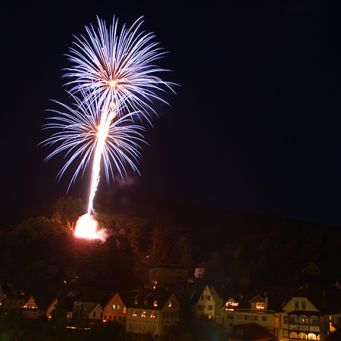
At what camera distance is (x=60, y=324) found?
1644 inches

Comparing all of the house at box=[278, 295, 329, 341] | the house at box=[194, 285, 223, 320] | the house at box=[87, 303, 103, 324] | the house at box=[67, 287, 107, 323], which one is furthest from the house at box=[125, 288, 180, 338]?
the house at box=[278, 295, 329, 341]

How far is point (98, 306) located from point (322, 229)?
111 ft

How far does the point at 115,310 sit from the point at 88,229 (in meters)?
24.9

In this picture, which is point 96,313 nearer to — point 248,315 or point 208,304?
point 208,304

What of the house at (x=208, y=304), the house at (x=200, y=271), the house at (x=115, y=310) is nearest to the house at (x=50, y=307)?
the house at (x=115, y=310)

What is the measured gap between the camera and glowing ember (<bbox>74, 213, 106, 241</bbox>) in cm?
6585

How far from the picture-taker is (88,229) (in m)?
68.8

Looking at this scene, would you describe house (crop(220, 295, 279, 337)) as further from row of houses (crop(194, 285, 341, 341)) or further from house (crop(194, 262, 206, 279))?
house (crop(194, 262, 206, 279))

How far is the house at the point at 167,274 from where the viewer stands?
57.8 meters

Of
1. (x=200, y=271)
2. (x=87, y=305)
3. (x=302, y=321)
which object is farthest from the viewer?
Answer: (x=200, y=271)

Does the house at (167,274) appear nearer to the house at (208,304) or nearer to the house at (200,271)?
the house at (200,271)

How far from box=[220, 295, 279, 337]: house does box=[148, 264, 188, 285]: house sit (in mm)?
15680

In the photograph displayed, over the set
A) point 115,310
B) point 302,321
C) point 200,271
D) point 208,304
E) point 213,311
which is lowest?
point 302,321

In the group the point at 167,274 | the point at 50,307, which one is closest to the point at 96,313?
the point at 50,307
